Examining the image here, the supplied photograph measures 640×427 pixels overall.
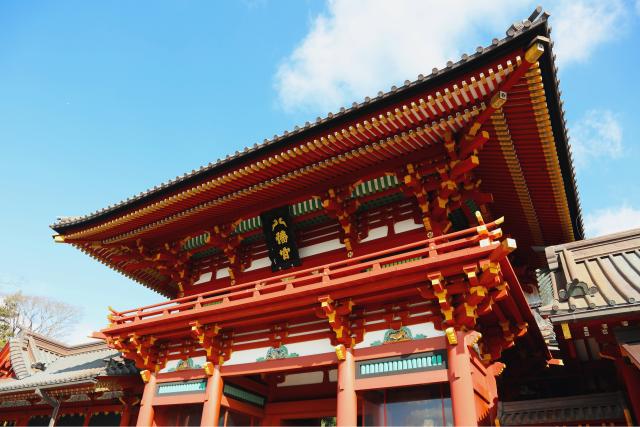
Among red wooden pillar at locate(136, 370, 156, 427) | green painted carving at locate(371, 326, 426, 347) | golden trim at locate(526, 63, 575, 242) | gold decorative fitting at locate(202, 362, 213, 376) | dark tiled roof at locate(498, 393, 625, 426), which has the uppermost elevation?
golden trim at locate(526, 63, 575, 242)

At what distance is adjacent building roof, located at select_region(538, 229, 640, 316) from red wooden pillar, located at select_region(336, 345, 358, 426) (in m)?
3.64

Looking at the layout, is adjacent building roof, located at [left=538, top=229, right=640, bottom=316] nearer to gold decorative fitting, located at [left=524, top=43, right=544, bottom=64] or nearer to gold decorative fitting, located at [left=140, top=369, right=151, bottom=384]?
gold decorative fitting, located at [left=524, top=43, right=544, bottom=64]

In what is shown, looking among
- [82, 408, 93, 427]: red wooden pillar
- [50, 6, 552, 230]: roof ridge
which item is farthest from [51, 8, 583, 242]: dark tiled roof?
[82, 408, 93, 427]: red wooden pillar

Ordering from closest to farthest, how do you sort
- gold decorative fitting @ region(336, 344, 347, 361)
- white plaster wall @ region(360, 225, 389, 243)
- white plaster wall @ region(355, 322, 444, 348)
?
white plaster wall @ region(355, 322, 444, 348) → gold decorative fitting @ region(336, 344, 347, 361) → white plaster wall @ region(360, 225, 389, 243)

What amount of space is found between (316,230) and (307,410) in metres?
4.38

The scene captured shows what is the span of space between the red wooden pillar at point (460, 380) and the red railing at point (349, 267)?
157cm

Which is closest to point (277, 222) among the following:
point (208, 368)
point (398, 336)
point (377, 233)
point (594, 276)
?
point (377, 233)

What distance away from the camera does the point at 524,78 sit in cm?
820

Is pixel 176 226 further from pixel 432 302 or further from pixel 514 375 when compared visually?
pixel 514 375

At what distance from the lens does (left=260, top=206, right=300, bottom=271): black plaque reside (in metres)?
11.9

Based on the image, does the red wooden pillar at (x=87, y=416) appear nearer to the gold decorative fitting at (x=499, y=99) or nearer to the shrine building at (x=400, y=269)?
the shrine building at (x=400, y=269)

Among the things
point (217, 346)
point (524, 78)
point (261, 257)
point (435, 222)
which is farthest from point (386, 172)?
point (217, 346)

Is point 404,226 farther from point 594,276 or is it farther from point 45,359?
point 45,359

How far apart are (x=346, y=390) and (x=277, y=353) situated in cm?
204
